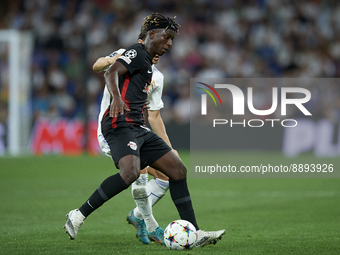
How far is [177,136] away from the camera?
16.4 metres

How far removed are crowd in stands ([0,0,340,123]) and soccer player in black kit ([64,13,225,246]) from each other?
11.9m

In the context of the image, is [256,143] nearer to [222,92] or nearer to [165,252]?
[222,92]

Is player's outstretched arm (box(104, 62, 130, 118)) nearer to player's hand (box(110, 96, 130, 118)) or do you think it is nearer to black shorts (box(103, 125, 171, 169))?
player's hand (box(110, 96, 130, 118))

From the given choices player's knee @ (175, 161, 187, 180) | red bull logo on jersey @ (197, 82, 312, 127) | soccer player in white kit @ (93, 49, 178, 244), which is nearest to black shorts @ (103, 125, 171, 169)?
player's knee @ (175, 161, 187, 180)

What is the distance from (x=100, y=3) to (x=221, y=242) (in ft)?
53.3

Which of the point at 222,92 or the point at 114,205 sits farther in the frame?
the point at 222,92

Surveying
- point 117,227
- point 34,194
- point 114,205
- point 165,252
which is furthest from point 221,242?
point 34,194

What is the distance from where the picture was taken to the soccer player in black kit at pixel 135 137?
14.4ft

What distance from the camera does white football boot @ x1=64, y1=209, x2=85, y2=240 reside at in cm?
439

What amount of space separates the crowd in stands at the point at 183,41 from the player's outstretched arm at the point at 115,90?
12.2 meters

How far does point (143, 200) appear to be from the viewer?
4.98 metres

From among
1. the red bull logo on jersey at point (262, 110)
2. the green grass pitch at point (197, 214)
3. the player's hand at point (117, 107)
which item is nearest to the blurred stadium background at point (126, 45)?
the red bull logo on jersey at point (262, 110)

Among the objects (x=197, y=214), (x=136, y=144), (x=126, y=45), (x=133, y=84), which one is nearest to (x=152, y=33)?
(x=133, y=84)

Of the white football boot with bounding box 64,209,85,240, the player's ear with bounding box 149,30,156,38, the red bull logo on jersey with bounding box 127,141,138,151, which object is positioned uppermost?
the player's ear with bounding box 149,30,156,38
